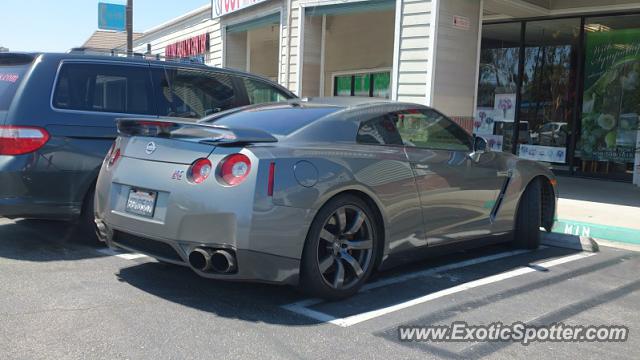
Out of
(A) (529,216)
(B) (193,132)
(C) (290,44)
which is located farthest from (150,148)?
(C) (290,44)

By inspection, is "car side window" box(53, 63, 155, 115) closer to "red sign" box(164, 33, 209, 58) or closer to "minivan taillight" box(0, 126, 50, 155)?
"minivan taillight" box(0, 126, 50, 155)

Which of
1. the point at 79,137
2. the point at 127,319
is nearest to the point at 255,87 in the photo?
the point at 79,137

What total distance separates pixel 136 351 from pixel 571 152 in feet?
36.6

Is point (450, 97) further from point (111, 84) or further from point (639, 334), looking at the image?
point (639, 334)

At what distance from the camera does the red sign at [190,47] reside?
Answer: 58.7 feet

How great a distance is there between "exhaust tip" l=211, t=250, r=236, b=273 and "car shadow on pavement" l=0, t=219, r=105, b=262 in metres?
2.06

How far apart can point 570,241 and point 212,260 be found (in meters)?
4.36

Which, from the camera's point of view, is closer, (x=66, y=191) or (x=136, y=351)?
(x=136, y=351)

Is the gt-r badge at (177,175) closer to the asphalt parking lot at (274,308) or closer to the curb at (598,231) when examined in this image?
the asphalt parking lot at (274,308)

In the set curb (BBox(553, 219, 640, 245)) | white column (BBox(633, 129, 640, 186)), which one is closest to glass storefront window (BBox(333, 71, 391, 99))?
white column (BBox(633, 129, 640, 186))

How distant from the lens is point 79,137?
5406mm

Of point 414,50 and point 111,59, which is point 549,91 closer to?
point 414,50

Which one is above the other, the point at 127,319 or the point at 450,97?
the point at 450,97

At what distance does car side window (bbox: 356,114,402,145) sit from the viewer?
15.1 ft
